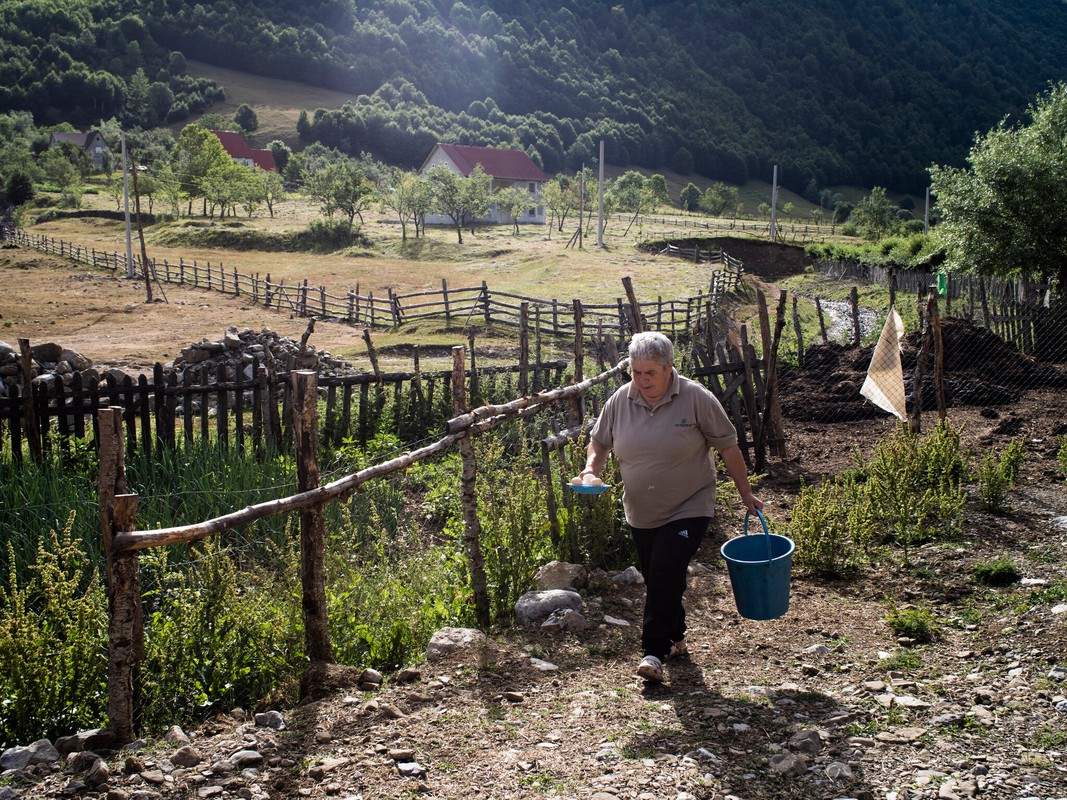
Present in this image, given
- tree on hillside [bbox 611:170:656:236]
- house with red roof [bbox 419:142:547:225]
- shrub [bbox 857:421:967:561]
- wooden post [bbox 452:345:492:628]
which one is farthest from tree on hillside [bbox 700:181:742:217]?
wooden post [bbox 452:345:492:628]

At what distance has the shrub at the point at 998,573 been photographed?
5352 mm

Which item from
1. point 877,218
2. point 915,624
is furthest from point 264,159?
point 915,624

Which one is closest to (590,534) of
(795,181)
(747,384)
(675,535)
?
(675,535)

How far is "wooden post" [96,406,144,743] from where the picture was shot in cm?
341

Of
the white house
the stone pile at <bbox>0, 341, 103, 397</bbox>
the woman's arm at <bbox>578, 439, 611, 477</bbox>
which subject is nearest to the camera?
the woman's arm at <bbox>578, 439, 611, 477</bbox>

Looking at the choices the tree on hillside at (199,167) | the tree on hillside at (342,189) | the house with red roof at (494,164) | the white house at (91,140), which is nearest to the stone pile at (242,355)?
the tree on hillside at (342,189)

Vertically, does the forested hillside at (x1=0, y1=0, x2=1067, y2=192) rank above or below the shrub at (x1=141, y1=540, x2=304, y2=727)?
above

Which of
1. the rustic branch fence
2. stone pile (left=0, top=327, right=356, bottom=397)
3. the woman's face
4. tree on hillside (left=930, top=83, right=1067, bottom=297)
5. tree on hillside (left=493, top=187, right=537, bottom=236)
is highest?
tree on hillside (left=493, top=187, right=537, bottom=236)

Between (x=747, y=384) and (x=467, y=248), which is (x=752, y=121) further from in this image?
(x=747, y=384)

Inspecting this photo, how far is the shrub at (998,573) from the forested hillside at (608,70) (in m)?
112

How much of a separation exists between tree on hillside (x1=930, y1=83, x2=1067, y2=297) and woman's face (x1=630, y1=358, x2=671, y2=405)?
838 inches

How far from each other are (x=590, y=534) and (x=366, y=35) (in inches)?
6208

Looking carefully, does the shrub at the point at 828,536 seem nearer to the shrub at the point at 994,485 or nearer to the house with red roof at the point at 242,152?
the shrub at the point at 994,485

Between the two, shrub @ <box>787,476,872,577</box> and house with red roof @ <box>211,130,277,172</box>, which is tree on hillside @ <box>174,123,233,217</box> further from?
shrub @ <box>787,476,872,577</box>
